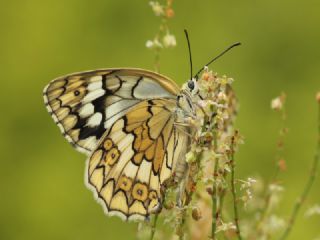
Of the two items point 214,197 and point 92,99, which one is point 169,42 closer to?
point 92,99

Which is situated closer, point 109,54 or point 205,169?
point 205,169

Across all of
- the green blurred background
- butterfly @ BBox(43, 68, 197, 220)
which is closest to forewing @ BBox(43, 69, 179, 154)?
butterfly @ BBox(43, 68, 197, 220)

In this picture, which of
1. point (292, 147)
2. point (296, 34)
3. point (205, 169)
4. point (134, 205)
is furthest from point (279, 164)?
point (296, 34)

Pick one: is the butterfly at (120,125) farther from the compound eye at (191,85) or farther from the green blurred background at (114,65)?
the green blurred background at (114,65)

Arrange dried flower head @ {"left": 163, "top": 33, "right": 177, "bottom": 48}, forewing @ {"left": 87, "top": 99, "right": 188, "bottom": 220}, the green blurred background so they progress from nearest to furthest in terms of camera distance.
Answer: dried flower head @ {"left": 163, "top": 33, "right": 177, "bottom": 48}, forewing @ {"left": 87, "top": 99, "right": 188, "bottom": 220}, the green blurred background

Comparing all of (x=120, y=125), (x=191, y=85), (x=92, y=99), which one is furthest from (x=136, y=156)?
(x=191, y=85)

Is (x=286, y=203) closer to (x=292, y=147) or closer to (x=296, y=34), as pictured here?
(x=292, y=147)

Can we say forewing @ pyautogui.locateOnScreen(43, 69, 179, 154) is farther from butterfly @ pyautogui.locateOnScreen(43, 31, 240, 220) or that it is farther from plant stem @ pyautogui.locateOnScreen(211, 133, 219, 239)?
plant stem @ pyautogui.locateOnScreen(211, 133, 219, 239)

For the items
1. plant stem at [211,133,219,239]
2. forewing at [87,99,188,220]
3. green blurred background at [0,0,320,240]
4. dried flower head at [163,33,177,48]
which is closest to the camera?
plant stem at [211,133,219,239]
